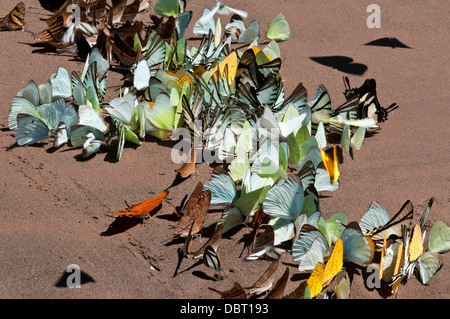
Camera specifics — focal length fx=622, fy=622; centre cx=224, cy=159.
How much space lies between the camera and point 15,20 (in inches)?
118

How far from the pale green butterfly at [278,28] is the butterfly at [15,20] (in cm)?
120

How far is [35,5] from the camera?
3.26m

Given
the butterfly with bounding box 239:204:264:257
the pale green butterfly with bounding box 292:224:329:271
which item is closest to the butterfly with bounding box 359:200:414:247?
the pale green butterfly with bounding box 292:224:329:271

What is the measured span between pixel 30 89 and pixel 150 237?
0.89 metres

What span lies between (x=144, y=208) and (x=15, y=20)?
1.52 m

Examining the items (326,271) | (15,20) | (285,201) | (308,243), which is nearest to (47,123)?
(15,20)

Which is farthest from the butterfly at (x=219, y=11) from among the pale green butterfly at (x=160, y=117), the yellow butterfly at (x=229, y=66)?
the pale green butterfly at (x=160, y=117)

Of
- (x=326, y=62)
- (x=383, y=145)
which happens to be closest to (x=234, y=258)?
(x=383, y=145)

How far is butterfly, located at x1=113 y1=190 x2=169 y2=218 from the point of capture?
196 cm

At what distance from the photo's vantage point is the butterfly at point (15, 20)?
9.80 feet

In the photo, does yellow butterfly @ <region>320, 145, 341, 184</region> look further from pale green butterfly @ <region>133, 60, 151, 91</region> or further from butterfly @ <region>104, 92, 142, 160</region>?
pale green butterfly @ <region>133, 60, 151, 91</region>

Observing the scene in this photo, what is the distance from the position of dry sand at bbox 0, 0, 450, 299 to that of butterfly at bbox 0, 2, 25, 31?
0.04m

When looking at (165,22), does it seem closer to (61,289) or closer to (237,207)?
(237,207)

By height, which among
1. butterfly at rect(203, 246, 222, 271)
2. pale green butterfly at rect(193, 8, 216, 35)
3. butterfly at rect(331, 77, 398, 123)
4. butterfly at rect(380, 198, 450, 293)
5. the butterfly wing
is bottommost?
butterfly at rect(380, 198, 450, 293)
